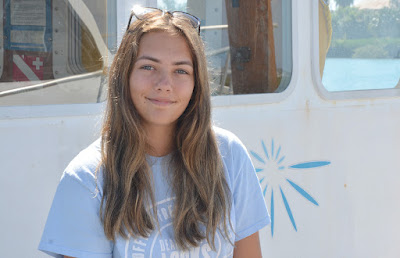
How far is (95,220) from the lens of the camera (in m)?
1.34

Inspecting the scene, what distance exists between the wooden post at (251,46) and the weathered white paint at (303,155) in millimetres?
87

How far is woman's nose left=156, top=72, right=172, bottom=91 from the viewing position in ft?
4.71

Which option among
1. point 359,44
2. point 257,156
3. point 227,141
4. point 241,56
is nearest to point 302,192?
point 257,156

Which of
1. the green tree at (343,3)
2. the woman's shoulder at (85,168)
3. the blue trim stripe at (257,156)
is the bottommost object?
the blue trim stripe at (257,156)

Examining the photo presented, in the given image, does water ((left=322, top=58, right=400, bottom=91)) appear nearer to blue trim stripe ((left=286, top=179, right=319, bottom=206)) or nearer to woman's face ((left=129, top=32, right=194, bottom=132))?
blue trim stripe ((left=286, top=179, right=319, bottom=206))

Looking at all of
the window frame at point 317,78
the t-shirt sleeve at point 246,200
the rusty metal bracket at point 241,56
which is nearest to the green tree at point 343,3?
the window frame at point 317,78

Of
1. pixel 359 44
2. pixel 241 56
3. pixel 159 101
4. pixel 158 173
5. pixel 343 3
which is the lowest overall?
pixel 158 173

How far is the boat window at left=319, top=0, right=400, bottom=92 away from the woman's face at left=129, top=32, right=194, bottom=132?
159 centimetres

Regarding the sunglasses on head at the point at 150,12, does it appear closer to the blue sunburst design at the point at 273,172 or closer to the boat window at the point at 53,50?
the boat window at the point at 53,50

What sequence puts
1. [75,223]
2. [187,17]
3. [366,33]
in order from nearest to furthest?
[75,223] → [187,17] → [366,33]

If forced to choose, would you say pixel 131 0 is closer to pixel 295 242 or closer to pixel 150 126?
pixel 150 126

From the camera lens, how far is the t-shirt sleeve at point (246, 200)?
1524 millimetres

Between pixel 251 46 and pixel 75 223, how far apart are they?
1.63 meters

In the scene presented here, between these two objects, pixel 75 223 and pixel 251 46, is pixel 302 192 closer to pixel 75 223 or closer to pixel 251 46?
pixel 251 46
